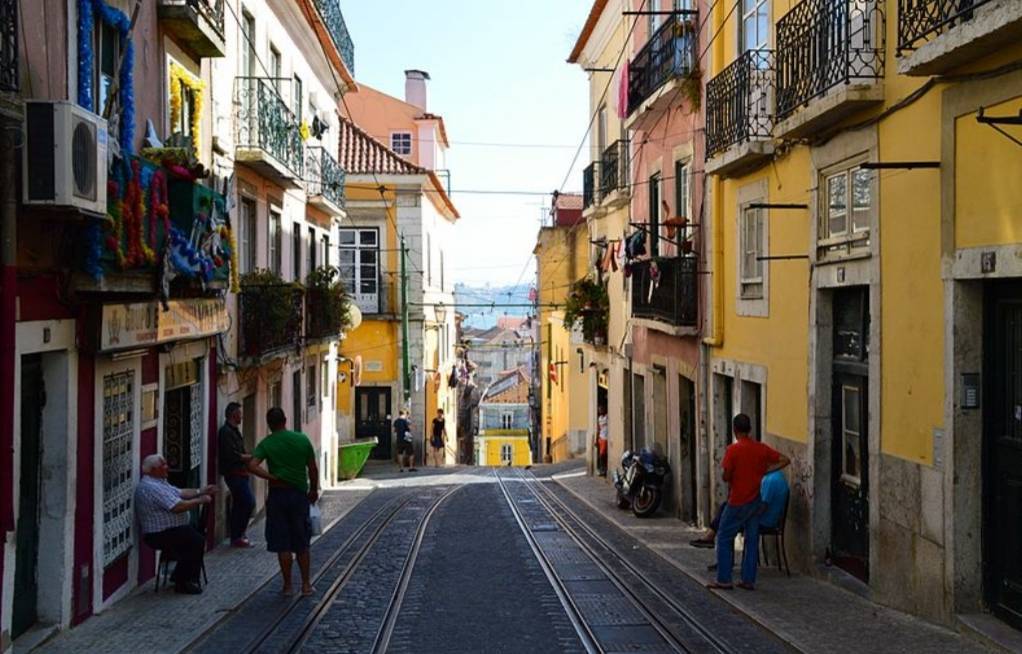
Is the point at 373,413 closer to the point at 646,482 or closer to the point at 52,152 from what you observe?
the point at 646,482

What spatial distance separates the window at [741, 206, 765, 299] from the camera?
13.4 m

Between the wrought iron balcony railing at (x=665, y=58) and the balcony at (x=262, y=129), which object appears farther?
the wrought iron balcony railing at (x=665, y=58)

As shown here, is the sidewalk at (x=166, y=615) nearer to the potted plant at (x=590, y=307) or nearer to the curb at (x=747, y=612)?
the curb at (x=747, y=612)

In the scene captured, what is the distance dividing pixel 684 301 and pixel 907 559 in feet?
25.2

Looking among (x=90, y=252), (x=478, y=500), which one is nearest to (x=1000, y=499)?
(x=90, y=252)

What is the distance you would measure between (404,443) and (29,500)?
864 inches

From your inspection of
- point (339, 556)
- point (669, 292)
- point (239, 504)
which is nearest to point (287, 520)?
point (339, 556)

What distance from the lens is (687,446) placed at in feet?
56.2

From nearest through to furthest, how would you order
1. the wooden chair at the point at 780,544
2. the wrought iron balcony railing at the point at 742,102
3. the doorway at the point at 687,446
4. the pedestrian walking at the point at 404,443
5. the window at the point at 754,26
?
the wooden chair at the point at 780,544, the wrought iron balcony railing at the point at 742,102, the window at the point at 754,26, the doorway at the point at 687,446, the pedestrian walking at the point at 404,443

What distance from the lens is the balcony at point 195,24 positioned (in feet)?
38.4

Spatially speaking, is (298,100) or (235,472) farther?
(298,100)

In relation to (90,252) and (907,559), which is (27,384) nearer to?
(90,252)

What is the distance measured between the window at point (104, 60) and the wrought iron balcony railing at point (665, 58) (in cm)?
872

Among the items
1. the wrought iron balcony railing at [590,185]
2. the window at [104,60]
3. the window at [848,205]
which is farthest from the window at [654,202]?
the window at [104,60]
